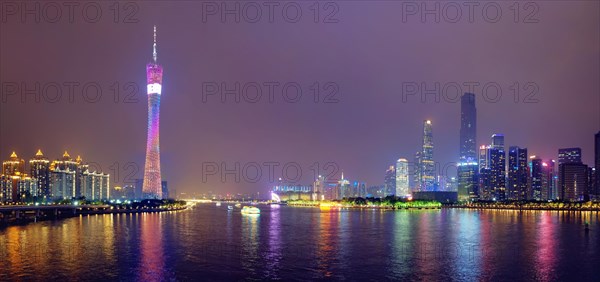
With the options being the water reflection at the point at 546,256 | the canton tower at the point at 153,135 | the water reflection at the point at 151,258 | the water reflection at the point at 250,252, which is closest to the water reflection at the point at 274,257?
the water reflection at the point at 250,252

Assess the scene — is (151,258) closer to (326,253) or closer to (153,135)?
(326,253)

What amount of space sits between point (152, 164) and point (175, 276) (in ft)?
382

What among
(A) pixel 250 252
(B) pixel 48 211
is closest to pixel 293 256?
(A) pixel 250 252

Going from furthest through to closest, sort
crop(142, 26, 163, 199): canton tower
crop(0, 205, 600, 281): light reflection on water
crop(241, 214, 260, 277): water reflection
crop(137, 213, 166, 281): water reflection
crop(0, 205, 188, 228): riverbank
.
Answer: crop(142, 26, 163, 199): canton tower
crop(0, 205, 188, 228): riverbank
crop(241, 214, 260, 277): water reflection
crop(0, 205, 600, 281): light reflection on water
crop(137, 213, 166, 281): water reflection

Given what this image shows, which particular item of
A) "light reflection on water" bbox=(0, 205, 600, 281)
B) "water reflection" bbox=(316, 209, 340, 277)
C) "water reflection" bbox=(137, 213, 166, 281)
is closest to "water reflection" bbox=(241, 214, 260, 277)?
"light reflection on water" bbox=(0, 205, 600, 281)

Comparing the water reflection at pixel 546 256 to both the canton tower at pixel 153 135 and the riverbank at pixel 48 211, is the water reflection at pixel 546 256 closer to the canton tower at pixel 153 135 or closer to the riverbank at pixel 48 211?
the riverbank at pixel 48 211

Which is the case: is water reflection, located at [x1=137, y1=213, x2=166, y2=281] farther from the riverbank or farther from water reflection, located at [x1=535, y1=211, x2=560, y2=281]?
the riverbank

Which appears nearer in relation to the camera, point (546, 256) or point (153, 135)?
point (546, 256)

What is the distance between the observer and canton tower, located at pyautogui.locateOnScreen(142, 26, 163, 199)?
151 meters

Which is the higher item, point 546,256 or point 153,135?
point 153,135

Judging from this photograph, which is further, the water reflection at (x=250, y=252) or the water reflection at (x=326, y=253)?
the water reflection at (x=250, y=252)

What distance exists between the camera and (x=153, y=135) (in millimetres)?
150500

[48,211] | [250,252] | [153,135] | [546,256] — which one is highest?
[153,135]

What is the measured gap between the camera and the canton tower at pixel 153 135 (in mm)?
150875
